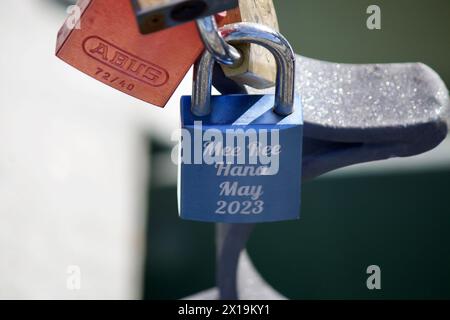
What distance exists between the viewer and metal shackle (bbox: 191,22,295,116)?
1.05 meters

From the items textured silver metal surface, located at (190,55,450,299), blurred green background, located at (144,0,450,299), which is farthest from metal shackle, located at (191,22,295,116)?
blurred green background, located at (144,0,450,299)

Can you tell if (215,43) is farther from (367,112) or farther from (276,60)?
(367,112)

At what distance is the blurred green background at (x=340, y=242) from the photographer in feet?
7.63

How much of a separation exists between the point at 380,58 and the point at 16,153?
3.84ft

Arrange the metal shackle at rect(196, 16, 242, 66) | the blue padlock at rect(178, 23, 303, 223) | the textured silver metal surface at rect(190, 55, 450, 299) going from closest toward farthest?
the metal shackle at rect(196, 16, 242, 66) → the blue padlock at rect(178, 23, 303, 223) → the textured silver metal surface at rect(190, 55, 450, 299)

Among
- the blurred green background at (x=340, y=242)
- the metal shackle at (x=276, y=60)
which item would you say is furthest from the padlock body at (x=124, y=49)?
the blurred green background at (x=340, y=242)

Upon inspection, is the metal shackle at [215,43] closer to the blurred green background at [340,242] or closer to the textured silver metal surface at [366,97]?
the textured silver metal surface at [366,97]

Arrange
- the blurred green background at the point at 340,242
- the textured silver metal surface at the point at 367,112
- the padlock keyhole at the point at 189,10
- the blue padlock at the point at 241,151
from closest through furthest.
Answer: the padlock keyhole at the point at 189,10, the blue padlock at the point at 241,151, the textured silver metal surface at the point at 367,112, the blurred green background at the point at 340,242

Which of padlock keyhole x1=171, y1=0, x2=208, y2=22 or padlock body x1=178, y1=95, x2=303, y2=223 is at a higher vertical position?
padlock keyhole x1=171, y1=0, x2=208, y2=22

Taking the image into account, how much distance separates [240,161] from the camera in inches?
44.2

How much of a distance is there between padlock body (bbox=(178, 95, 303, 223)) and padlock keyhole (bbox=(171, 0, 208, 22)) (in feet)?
0.79

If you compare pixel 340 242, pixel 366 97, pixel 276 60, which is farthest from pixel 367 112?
pixel 340 242

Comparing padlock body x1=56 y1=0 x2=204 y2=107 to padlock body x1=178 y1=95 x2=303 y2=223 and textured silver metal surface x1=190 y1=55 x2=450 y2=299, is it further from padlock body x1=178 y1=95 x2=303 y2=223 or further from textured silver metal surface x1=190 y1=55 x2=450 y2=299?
textured silver metal surface x1=190 y1=55 x2=450 y2=299

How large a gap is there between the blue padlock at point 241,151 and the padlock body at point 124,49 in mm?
30
